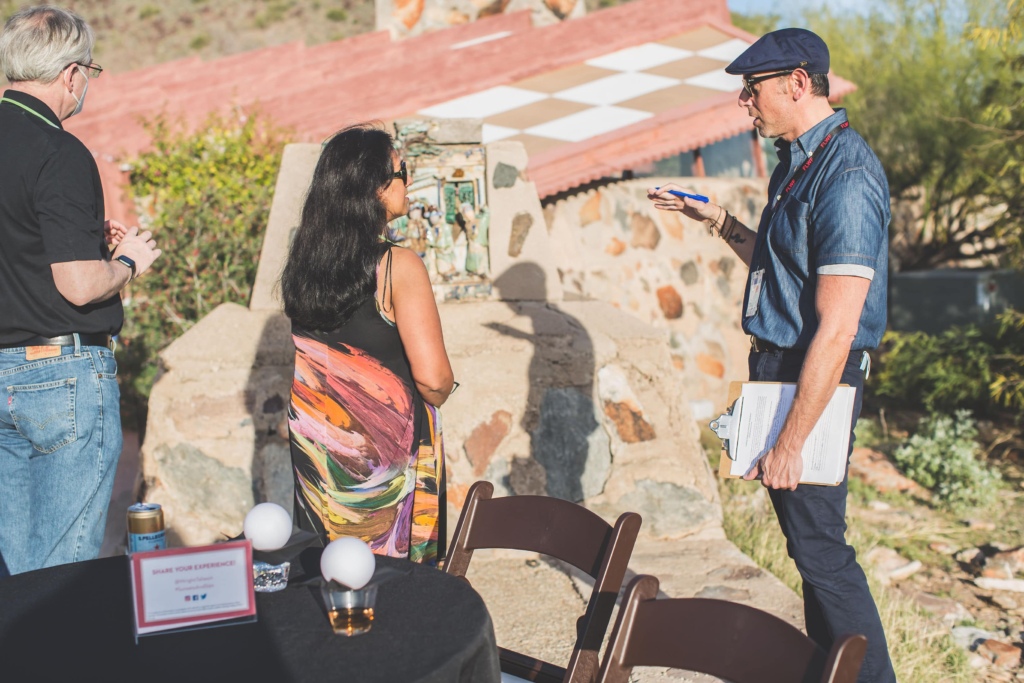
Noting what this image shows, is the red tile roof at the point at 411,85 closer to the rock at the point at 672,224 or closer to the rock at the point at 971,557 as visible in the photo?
the rock at the point at 672,224

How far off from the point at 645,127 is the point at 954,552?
3167mm

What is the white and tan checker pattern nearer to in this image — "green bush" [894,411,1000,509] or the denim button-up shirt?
"green bush" [894,411,1000,509]

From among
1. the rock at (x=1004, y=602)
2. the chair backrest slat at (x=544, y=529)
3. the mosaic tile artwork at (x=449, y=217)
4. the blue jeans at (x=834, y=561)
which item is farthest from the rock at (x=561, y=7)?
the chair backrest slat at (x=544, y=529)

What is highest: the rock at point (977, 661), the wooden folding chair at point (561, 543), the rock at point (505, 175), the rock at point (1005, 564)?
the rock at point (505, 175)

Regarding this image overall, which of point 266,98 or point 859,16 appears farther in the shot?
point 859,16

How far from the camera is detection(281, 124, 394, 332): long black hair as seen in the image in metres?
2.36

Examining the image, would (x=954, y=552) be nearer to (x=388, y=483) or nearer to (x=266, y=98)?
(x=388, y=483)

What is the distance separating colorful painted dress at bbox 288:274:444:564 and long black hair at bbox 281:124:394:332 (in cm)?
6

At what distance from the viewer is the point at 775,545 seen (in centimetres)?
402

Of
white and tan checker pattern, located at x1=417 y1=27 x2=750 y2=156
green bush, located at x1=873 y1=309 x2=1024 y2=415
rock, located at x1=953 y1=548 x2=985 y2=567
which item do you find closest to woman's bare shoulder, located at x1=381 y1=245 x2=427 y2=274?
rock, located at x1=953 y1=548 x2=985 y2=567

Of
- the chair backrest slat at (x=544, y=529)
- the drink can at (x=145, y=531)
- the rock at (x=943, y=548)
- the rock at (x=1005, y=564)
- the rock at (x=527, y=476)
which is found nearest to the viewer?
the drink can at (x=145, y=531)

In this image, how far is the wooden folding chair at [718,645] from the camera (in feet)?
4.96

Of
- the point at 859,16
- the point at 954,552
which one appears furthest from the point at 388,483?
the point at 859,16

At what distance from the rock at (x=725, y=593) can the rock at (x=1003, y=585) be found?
151cm
